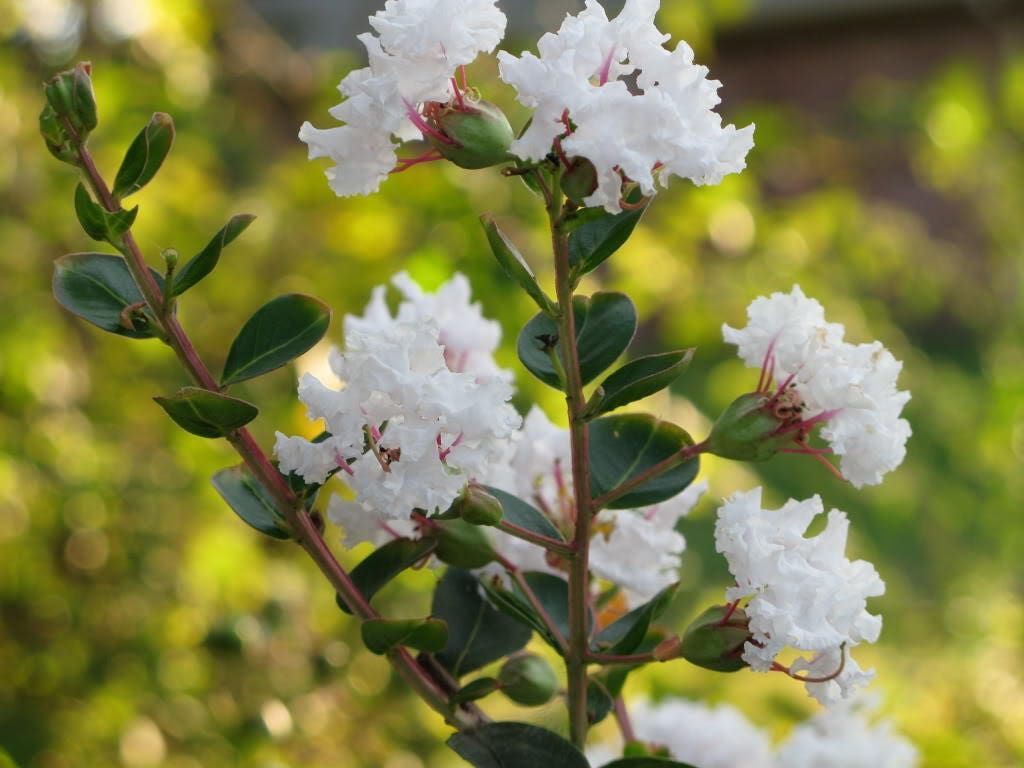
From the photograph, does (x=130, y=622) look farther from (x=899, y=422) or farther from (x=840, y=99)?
(x=840, y=99)

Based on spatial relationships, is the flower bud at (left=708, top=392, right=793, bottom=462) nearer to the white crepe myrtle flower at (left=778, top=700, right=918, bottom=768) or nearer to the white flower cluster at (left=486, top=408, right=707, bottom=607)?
the white flower cluster at (left=486, top=408, right=707, bottom=607)

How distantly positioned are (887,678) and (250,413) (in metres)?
0.82

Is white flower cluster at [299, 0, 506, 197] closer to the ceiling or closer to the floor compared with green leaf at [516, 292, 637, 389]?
closer to the ceiling

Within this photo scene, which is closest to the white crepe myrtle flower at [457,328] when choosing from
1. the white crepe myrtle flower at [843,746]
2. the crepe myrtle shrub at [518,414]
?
the crepe myrtle shrub at [518,414]

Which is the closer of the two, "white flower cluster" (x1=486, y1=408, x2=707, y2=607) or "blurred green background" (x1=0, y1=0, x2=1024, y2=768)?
"white flower cluster" (x1=486, y1=408, x2=707, y2=607)

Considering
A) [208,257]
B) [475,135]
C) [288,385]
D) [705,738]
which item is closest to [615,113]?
[475,135]

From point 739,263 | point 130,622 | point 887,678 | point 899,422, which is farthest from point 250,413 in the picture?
point 739,263

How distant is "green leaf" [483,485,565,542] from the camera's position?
1.38 feet

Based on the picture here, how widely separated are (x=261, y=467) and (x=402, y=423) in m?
0.06

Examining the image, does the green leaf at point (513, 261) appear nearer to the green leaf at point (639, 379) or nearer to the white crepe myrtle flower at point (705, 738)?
the green leaf at point (639, 379)

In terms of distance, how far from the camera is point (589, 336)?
1.42 feet

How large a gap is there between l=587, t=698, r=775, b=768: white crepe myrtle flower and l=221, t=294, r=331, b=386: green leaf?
0.26m

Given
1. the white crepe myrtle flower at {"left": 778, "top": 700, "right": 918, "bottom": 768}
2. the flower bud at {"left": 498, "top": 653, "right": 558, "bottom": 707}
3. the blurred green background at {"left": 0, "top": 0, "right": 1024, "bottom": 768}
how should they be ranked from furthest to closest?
the blurred green background at {"left": 0, "top": 0, "right": 1024, "bottom": 768}
the white crepe myrtle flower at {"left": 778, "top": 700, "right": 918, "bottom": 768}
the flower bud at {"left": 498, "top": 653, "right": 558, "bottom": 707}

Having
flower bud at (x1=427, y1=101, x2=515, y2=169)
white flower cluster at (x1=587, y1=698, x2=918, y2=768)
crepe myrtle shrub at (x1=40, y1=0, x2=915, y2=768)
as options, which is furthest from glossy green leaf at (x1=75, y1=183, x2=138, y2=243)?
white flower cluster at (x1=587, y1=698, x2=918, y2=768)
